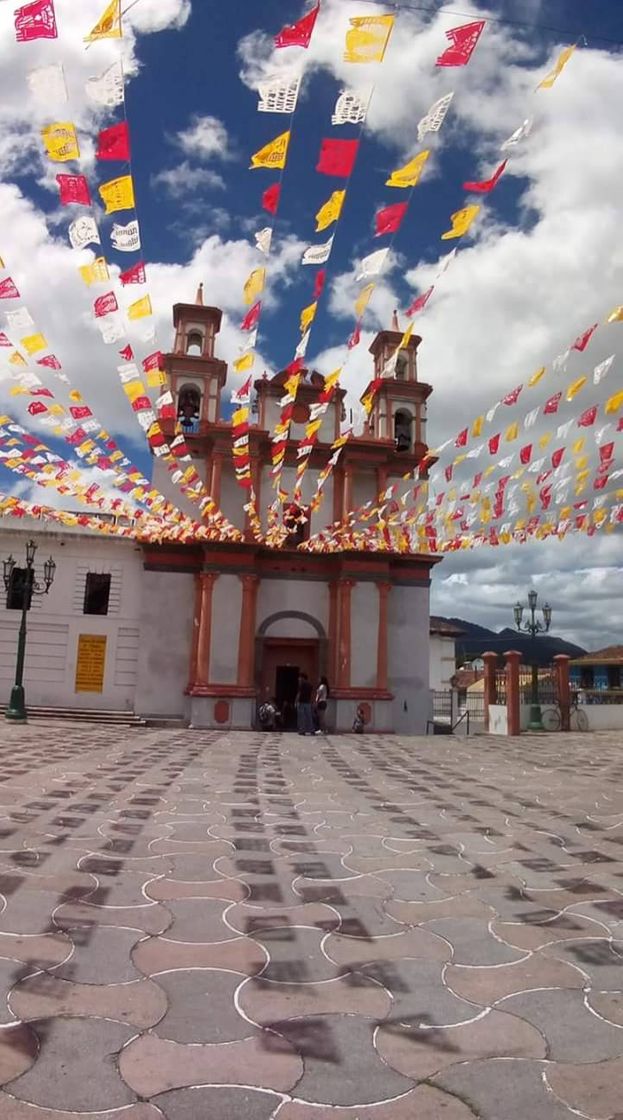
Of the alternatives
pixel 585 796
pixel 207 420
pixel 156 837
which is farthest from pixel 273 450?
pixel 156 837

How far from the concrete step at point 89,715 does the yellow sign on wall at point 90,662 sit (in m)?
0.77

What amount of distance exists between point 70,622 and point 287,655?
709 cm

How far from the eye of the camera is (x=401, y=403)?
78.5ft

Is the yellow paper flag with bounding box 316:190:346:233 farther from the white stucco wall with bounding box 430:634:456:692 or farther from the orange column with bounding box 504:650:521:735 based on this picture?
the white stucco wall with bounding box 430:634:456:692

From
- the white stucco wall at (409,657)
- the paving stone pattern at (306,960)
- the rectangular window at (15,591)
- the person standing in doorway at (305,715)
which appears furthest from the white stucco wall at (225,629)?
the paving stone pattern at (306,960)

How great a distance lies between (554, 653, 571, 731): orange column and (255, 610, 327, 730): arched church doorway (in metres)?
→ 8.67

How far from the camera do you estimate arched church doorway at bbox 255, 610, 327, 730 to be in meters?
21.7

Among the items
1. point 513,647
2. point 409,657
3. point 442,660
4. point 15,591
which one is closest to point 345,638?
point 409,657

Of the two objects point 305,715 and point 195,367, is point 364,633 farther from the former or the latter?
point 195,367

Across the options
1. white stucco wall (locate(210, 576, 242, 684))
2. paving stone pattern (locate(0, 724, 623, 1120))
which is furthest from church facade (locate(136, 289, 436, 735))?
paving stone pattern (locate(0, 724, 623, 1120))

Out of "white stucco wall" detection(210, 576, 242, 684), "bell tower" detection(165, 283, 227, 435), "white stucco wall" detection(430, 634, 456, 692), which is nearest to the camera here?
"white stucco wall" detection(210, 576, 242, 684)

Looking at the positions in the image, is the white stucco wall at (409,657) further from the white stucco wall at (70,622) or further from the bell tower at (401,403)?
the white stucco wall at (70,622)

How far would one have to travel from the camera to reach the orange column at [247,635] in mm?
20609

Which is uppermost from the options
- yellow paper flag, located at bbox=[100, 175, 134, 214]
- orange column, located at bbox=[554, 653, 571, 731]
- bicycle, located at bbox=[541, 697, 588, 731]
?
yellow paper flag, located at bbox=[100, 175, 134, 214]
